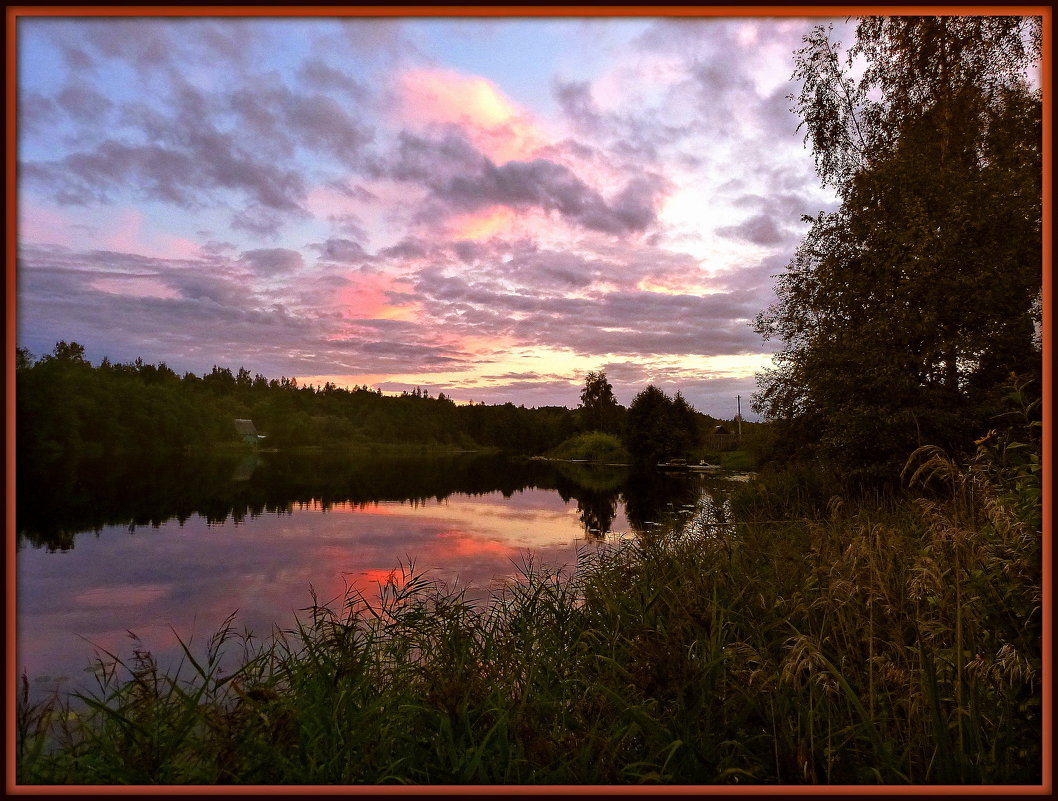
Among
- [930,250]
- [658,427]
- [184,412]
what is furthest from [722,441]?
[930,250]

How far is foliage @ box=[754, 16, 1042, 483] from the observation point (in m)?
11.1

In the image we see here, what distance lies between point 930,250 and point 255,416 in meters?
55.5

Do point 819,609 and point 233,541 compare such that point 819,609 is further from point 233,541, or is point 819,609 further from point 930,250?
point 233,541

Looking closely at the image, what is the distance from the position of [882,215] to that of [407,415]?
87.3 meters

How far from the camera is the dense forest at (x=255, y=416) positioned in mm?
29969

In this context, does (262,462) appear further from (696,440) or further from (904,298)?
(904,298)

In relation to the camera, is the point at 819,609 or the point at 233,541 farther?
the point at 233,541

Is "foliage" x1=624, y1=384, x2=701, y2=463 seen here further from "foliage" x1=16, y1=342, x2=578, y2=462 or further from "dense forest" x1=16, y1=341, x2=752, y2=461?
"foliage" x1=16, y1=342, x2=578, y2=462

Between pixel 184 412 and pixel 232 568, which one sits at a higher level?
pixel 184 412

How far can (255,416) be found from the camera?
56.3 m

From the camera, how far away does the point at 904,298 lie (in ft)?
39.4

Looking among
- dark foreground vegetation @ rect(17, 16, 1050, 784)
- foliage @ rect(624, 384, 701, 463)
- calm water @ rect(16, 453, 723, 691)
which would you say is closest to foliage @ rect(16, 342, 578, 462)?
calm water @ rect(16, 453, 723, 691)

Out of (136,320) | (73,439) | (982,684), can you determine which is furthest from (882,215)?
(73,439)

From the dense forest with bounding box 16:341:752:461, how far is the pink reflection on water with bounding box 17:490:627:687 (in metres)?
3.68
